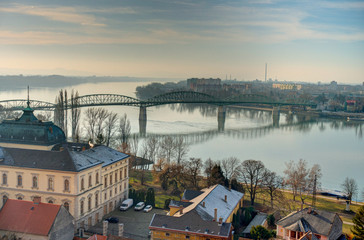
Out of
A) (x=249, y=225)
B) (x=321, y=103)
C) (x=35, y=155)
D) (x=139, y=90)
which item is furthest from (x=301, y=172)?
(x=139, y=90)

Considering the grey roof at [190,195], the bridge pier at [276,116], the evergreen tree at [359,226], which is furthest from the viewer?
the bridge pier at [276,116]

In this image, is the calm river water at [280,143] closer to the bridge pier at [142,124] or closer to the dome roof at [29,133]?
the bridge pier at [142,124]

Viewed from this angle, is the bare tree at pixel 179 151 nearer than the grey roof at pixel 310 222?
No

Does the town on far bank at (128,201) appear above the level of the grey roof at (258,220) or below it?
above

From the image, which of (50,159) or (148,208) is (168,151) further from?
(50,159)

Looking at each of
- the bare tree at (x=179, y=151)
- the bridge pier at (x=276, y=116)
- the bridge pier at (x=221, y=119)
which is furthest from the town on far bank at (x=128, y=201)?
the bridge pier at (x=276, y=116)

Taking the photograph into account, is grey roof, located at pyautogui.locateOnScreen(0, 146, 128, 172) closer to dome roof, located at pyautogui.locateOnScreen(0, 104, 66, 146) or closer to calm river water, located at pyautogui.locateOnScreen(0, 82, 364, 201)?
dome roof, located at pyautogui.locateOnScreen(0, 104, 66, 146)

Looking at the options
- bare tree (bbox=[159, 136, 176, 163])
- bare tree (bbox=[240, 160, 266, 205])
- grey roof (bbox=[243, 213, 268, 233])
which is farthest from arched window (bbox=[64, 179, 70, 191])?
bare tree (bbox=[159, 136, 176, 163])
